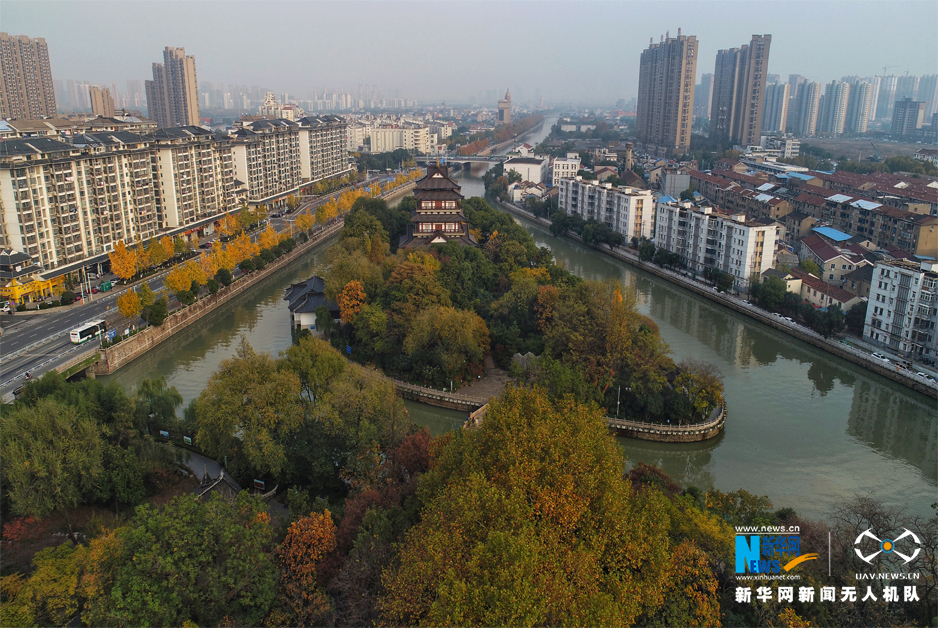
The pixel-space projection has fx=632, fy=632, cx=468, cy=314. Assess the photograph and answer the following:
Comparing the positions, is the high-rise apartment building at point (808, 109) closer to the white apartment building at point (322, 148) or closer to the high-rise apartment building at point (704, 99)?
the high-rise apartment building at point (704, 99)

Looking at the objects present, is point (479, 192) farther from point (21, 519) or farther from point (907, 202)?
point (21, 519)

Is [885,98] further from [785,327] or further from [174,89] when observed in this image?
[785,327]

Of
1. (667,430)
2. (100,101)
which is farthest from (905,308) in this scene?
(100,101)

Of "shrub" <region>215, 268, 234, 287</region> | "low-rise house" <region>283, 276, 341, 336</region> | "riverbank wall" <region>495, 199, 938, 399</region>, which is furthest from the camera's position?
"shrub" <region>215, 268, 234, 287</region>

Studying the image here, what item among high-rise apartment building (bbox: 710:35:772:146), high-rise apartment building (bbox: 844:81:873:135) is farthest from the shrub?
high-rise apartment building (bbox: 844:81:873:135)

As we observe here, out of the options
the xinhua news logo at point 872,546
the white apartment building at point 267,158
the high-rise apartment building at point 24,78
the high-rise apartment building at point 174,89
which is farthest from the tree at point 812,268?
the high-rise apartment building at point 174,89

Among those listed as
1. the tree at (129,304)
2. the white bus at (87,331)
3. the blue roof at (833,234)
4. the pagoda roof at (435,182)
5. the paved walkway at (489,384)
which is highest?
the pagoda roof at (435,182)

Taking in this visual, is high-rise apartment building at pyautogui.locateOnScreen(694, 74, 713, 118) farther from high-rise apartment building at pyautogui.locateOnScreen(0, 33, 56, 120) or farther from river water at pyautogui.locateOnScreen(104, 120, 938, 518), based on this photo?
river water at pyautogui.locateOnScreen(104, 120, 938, 518)
